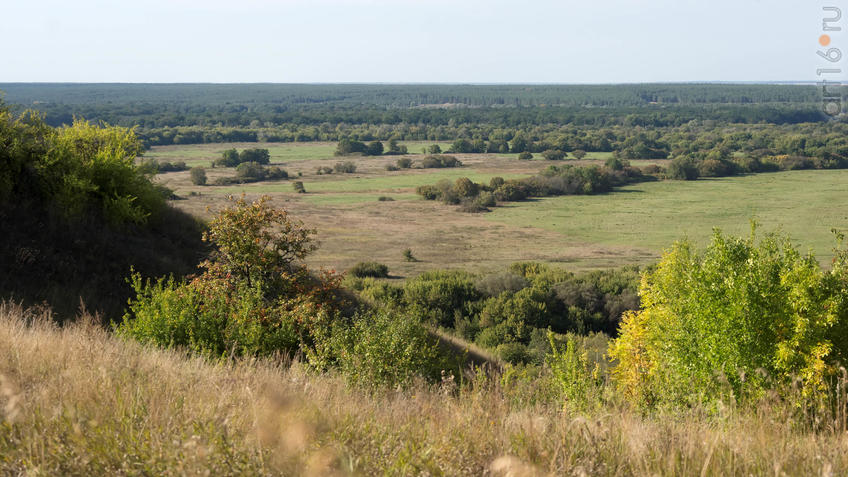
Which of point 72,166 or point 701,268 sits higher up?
point 72,166

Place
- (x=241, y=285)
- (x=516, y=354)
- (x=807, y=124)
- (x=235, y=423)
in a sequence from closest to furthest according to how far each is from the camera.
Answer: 1. (x=235, y=423)
2. (x=241, y=285)
3. (x=516, y=354)
4. (x=807, y=124)

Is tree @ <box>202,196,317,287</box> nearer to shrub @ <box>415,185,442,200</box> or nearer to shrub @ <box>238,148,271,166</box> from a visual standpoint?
shrub @ <box>415,185,442,200</box>

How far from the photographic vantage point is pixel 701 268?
595 inches

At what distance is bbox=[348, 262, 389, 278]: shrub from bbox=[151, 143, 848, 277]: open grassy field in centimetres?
157

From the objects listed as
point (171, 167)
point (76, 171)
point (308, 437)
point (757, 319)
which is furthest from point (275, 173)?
point (308, 437)

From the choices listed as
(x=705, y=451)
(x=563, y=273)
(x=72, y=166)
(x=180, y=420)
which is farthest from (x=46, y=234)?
(x=563, y=273)

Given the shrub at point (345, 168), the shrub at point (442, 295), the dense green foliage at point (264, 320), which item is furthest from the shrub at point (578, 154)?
the dense green foliage at point (264, 320)

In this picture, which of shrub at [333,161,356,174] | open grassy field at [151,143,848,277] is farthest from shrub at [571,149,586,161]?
shrub at [333,161,356,174]

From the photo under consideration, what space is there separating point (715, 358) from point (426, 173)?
80667mm

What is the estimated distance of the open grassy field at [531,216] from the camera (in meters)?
47.5

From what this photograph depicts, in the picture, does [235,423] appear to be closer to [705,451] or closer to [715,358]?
[705,451]

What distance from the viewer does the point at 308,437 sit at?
142 inches

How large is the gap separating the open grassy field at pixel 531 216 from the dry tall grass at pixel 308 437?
31.3 meters

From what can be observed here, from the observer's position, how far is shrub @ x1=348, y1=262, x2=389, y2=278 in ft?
124
